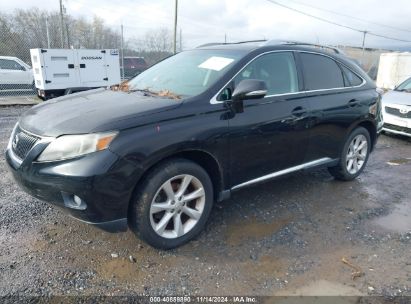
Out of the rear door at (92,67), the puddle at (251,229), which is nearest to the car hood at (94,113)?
the puddle at (251,229)

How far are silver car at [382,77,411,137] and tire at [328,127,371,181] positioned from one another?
9.79 ft

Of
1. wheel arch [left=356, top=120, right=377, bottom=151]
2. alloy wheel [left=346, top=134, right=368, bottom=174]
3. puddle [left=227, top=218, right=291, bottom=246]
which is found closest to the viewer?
puddle [left=227, top=218, right=291, bottom=246]

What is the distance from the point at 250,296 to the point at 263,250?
63cm

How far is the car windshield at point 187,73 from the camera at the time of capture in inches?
134

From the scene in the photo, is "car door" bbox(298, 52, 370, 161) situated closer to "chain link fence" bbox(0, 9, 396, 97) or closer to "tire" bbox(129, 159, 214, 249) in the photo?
"tire" bbox(129, 159, 214, 249)

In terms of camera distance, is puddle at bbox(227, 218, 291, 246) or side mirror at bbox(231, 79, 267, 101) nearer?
side mirror at bbox(231, 79, 267, 101)

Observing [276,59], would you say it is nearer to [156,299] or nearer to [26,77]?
[156,299]

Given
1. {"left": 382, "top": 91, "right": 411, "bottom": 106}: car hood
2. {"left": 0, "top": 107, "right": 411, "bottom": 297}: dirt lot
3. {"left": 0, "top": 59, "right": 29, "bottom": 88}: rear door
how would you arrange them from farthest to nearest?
{"left": 0, "top": 59, "right": 29, "bottom": 88}: rear door
{"left": 382, "top": 91, "right": 411, "bottom": 106}: car hood
{"left": 0, "top": 107, "right": 411, "bottom": 297}: dirt lot

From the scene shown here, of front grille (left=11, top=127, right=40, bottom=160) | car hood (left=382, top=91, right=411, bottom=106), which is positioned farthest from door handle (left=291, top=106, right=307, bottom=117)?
car hood (left=382, top=91, right=411, bottom=106)

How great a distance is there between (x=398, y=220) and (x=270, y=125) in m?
1.79

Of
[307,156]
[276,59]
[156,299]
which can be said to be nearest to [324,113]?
[307,156]

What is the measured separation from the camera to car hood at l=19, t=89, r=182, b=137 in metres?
2.75

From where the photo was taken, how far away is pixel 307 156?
4.16 meters

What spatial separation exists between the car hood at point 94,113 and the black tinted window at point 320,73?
179 cm
